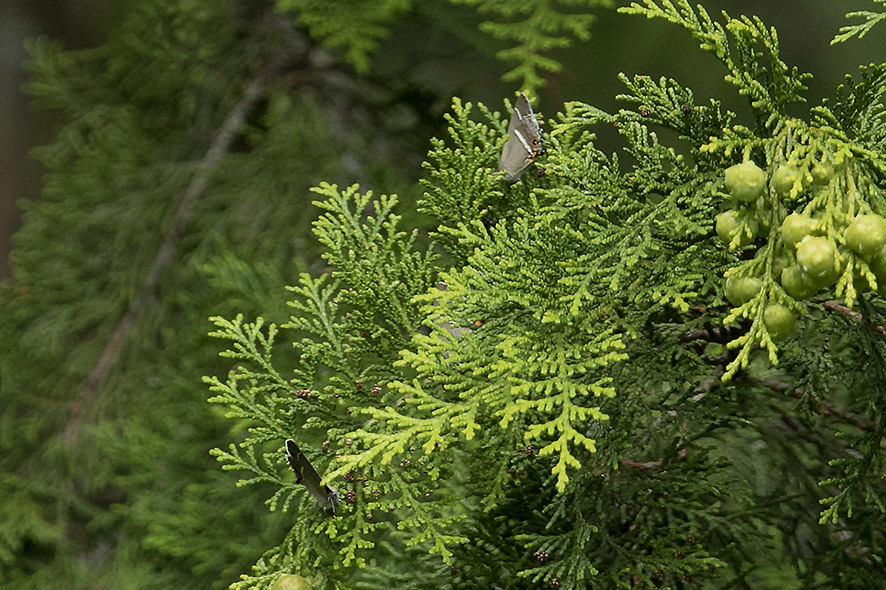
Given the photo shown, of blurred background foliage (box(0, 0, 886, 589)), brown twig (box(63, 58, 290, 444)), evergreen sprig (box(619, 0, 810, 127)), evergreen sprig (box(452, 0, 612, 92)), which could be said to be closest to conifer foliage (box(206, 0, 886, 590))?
Answer: evergreen sprig (box(619, 0, 810, 127))

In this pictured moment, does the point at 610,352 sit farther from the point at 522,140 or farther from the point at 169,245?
the point at 169,245

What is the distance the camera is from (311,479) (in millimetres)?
497

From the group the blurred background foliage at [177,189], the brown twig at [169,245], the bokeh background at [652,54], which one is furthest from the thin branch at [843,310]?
the brown twig at [169,245]

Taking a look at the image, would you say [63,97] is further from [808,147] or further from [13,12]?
[808,147]

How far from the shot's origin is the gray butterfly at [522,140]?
538 mm

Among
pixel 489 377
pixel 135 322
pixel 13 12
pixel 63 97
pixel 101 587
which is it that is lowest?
pixel 101 587

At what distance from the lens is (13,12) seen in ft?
6.06

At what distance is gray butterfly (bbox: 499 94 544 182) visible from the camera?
1.76 feet

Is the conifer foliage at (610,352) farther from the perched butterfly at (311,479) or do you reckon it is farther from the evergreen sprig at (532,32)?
the evergreen sprig at (532,32)

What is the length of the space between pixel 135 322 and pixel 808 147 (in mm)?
1070

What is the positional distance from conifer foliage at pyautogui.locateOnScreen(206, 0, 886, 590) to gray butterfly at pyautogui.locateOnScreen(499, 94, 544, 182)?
2cm

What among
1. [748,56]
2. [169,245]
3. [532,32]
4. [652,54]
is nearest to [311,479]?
[748,56]

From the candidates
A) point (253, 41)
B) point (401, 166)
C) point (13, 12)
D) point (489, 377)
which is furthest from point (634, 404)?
point (13, 12)

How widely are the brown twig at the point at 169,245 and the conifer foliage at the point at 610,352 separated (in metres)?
0.65
